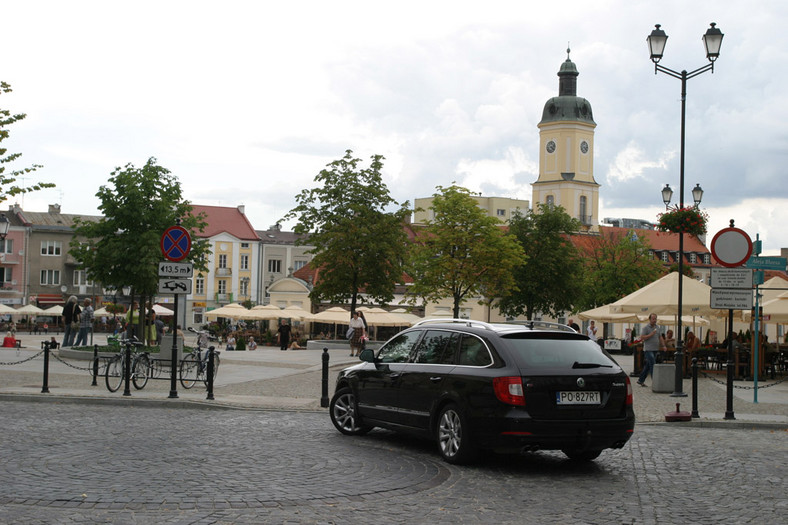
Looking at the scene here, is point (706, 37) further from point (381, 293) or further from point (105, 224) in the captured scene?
point (381, 293)

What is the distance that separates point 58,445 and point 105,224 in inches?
841

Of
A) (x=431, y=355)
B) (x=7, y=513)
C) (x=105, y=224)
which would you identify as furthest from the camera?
(x=105, y=224)

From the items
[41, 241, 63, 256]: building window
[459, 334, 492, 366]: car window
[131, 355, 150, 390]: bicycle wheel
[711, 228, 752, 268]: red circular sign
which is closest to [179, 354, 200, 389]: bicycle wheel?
[131, 355, 150, 390]: bicycle wheel

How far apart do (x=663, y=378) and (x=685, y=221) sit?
12.7 feet

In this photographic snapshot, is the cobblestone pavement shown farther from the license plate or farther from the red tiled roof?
the red tiled roof

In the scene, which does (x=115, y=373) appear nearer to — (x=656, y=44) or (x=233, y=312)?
(x=656, y=44)

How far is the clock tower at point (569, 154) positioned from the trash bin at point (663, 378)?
10110cm

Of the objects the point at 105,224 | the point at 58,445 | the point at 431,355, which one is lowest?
the point at 58,445

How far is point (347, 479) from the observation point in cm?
955

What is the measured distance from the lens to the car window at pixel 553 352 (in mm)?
10273

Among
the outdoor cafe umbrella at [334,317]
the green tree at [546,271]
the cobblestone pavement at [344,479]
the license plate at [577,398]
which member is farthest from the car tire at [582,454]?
the green tree at [546,271]

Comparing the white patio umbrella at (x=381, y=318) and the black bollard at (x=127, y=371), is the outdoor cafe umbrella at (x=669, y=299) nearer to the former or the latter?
the black bollard at (x=127, y=371)

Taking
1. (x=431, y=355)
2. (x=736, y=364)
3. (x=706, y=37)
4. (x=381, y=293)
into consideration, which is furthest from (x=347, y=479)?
(x=381, y=293)

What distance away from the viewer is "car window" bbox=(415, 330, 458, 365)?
1118 centimetres
